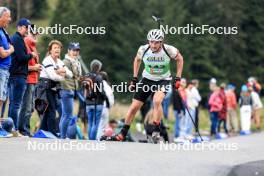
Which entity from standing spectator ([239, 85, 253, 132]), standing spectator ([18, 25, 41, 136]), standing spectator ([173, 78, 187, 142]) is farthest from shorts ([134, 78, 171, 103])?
standing spectator ([239, 85, 253, 132])

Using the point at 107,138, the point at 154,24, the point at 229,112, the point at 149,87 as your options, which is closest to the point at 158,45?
the point at 149,87

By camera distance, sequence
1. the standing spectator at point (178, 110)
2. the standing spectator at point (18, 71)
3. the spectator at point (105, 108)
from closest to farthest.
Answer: the standing spectator at point (18, 71) < the spectator at point (105, 108) < the standing spectator at point (178, 110)

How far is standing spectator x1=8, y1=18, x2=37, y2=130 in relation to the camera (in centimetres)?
1384

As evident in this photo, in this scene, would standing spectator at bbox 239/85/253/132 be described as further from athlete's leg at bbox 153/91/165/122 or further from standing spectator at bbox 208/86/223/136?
athlete's leg at bbox 153/91/165/122

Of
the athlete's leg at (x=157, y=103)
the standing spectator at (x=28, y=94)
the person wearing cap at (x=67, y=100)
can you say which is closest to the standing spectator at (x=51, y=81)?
the person wearing cap at (x=67, y=100)

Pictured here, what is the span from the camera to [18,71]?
13.9 meters

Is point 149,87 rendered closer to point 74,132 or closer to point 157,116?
point 157,116

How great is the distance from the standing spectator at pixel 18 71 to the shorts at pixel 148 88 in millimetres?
2090

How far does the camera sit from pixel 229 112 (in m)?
28.6

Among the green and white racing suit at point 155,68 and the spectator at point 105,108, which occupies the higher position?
the green and white racing suit at point 155,68

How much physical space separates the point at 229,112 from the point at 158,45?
14420 millimetres

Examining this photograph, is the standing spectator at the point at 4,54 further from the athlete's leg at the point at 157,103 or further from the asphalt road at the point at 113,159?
the athlete's leg at the point at 157,103

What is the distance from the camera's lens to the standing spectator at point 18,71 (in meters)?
13.8

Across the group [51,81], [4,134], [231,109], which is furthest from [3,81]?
[231,109]
